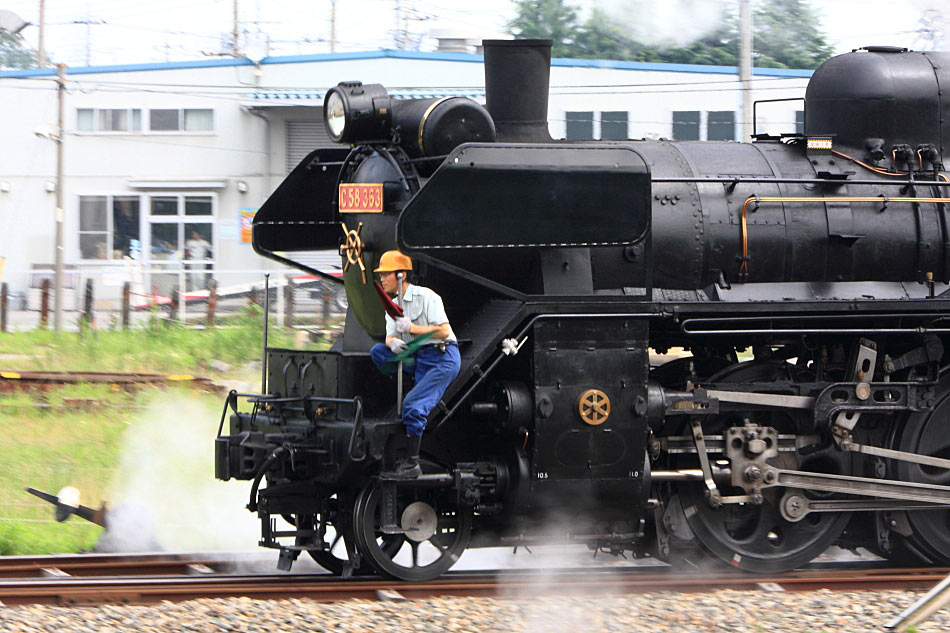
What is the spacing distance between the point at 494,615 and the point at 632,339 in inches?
78.7

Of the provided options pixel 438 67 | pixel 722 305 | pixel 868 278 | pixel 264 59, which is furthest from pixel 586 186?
pixel 264 59

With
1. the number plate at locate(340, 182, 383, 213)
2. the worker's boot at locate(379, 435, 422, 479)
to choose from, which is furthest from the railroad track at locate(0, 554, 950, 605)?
the number plate at locate(340, 182, 383, 213)

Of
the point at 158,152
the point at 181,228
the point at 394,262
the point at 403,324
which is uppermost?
the point at 158,152

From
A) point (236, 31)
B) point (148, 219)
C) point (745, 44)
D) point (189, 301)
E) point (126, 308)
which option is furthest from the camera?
point (236, 31)

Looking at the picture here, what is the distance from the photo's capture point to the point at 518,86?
797cm

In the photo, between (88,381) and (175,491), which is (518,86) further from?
(88,381)

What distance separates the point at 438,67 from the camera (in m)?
26.1

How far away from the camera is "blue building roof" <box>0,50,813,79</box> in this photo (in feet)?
79.1

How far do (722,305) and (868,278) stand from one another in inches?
50.1

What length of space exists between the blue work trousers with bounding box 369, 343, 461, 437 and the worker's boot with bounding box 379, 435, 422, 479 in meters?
0.08

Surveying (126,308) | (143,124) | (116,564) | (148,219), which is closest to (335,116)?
(116,564)

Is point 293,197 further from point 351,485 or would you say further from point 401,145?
point 351,485

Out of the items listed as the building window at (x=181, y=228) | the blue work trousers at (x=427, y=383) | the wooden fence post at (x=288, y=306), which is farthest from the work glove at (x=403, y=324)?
the building window at (x=181, y=228)

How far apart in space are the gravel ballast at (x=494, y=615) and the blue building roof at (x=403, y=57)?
18.4 m
